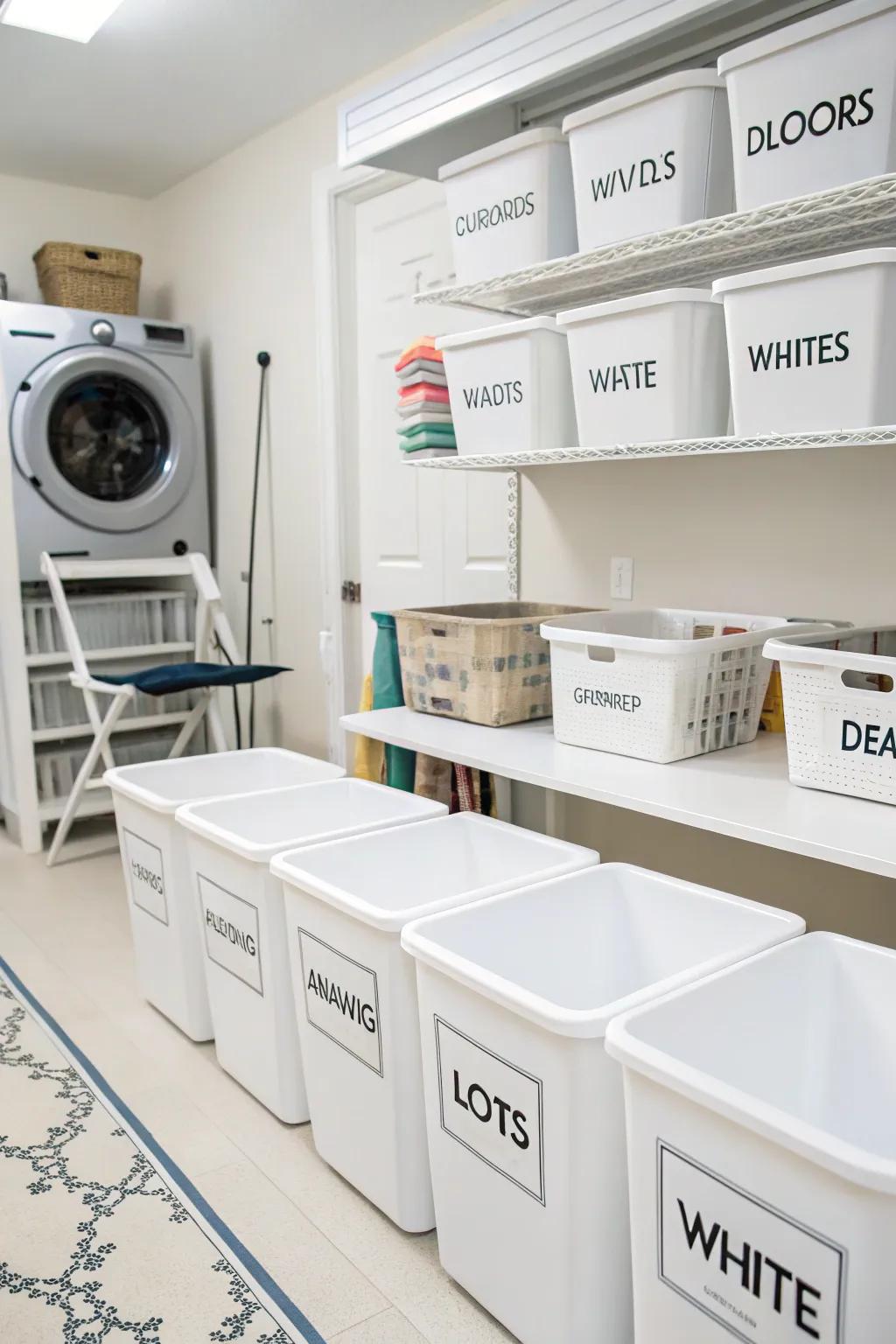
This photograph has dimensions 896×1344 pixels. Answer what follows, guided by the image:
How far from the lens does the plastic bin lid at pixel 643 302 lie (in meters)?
1.75

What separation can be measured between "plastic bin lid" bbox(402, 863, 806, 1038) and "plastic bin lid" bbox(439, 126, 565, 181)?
1414 millimetres

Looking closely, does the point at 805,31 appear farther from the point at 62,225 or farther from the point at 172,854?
the point at 62,225

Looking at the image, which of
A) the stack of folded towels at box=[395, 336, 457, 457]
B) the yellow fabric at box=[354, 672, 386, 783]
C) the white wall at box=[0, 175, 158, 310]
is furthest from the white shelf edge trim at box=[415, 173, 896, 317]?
the white wall at box=[0, 175, 158, 310]

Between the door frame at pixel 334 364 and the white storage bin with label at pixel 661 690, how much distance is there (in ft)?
5.21

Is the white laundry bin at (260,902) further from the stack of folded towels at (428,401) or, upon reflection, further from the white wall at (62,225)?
the white wall at (62,225)

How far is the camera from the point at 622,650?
183cm

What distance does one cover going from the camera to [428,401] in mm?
2406

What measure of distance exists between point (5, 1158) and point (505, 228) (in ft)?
6.81

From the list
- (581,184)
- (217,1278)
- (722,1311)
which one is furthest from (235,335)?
(722,1311)

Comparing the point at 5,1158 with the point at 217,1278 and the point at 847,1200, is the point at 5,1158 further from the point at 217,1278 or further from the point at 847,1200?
the point at 847,1200

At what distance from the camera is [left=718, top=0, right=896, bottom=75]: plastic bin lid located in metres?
1.45

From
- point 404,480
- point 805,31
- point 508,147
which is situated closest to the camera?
point 805,31

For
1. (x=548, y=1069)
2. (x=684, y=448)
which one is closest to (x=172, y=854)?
(x=548, y=1069)

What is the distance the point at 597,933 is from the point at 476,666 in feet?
2.36
